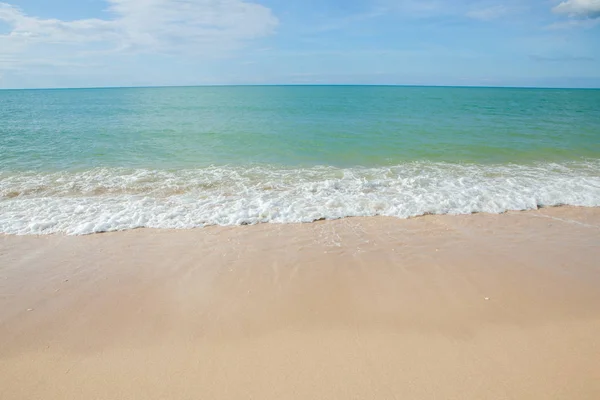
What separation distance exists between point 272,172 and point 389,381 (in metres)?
8.92

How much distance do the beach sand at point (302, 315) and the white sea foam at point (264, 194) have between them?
0.84 meters

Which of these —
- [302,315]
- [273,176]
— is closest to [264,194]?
[273,176]

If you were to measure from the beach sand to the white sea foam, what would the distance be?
2.74 feet

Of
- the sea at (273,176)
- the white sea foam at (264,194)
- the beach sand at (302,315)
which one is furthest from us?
the sea at (273,176)

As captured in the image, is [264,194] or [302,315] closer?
[302,315]

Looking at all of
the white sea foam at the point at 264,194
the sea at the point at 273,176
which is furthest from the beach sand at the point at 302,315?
the sea at the point at 273,176

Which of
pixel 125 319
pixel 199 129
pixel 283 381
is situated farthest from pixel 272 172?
Answer: pixel 199 129

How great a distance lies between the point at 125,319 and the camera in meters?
4.14

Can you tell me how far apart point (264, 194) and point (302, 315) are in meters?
5.15

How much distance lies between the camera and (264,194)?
8.95 meters

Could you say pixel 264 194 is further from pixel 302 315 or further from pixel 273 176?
pixel 302 315

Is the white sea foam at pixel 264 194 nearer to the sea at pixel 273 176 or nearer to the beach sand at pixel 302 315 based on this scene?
the sea at pixel 273 176

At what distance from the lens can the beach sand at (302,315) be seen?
126 inches

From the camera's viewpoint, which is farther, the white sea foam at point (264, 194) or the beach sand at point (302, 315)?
the white sea foam at point (264, 194)
